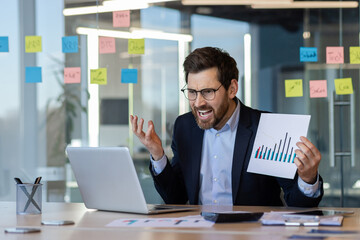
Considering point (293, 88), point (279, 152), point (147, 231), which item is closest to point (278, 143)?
point (279, 152)

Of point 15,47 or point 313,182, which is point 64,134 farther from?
point 313,182

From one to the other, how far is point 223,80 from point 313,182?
0.64 metres

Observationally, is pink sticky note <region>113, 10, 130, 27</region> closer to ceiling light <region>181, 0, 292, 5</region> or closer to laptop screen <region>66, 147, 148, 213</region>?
ceiling light <region>181, 0, 292, 5</region>

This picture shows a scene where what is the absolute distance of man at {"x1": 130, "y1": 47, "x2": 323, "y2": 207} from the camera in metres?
2.57

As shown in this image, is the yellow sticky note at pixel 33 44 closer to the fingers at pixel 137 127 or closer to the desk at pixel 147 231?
the fingers at pixel 137 127

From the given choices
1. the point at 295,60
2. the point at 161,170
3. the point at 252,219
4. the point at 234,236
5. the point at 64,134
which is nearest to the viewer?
the point at 234,236

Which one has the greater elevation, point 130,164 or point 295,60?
point 295,60

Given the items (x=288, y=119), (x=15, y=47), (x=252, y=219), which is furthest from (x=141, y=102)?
(x=252, y=219)

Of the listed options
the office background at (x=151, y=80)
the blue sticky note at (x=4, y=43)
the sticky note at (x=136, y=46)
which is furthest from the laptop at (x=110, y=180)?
the blue sticky note at (x=4, y=43)

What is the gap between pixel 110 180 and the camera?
2119 millimetres

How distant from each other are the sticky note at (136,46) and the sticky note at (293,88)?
1.01 m

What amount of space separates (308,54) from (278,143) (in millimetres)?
2010

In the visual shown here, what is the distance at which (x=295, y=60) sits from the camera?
4.16 metres

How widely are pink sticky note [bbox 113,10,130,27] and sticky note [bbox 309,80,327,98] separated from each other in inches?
52.2
